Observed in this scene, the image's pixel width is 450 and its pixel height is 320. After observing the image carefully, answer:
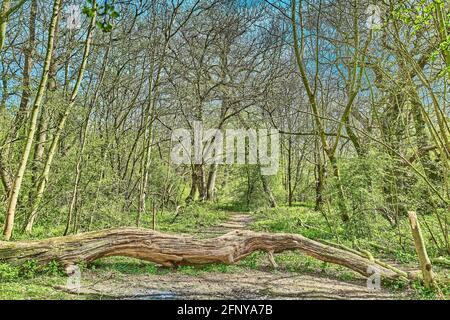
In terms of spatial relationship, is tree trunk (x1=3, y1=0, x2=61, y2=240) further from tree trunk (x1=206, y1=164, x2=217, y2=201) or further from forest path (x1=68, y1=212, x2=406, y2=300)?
tree trunk (x1=206, y1=164, x2=217, y2=201)

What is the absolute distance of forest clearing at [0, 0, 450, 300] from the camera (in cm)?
340

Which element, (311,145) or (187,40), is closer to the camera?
(187,40)

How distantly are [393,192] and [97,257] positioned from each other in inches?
183

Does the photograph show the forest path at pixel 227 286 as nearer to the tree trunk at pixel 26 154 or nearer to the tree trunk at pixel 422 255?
the tree trunk at pixel 422 255

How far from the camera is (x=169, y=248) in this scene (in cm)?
391

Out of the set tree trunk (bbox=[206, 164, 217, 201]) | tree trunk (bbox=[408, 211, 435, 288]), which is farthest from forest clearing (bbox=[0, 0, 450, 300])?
tree trunk (bbox=[206, 164, 217, 201])

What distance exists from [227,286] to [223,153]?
8.59m

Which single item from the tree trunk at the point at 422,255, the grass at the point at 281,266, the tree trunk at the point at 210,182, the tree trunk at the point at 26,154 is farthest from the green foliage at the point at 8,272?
the tree trunk at the point at 210,182

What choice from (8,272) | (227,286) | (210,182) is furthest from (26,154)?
(210,182)

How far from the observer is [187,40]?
31.4 ft

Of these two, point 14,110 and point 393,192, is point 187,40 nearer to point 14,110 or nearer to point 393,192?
point 14,110

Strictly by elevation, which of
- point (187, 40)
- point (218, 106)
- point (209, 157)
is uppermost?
point (187, 40)

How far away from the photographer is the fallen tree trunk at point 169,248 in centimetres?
346
